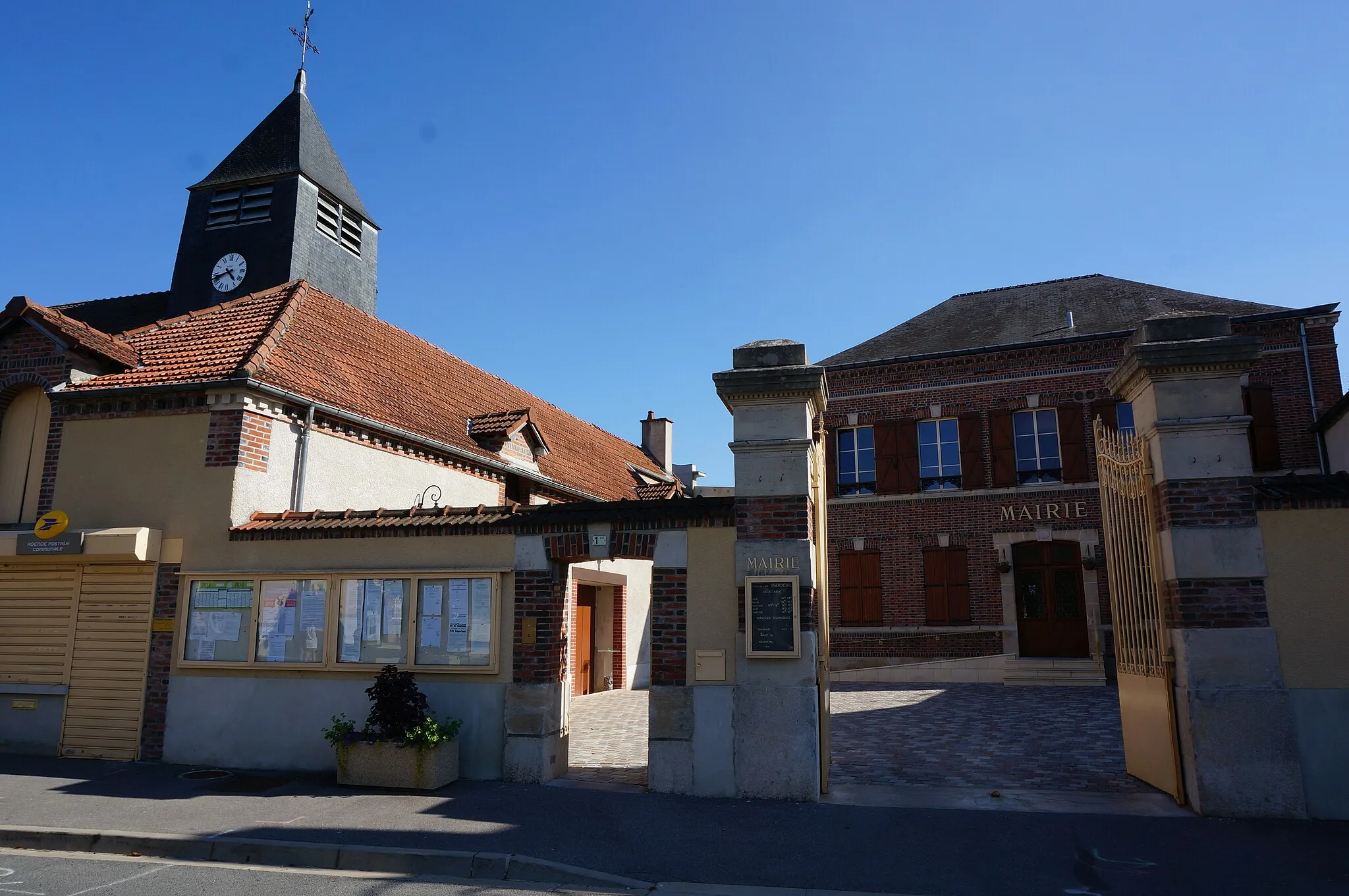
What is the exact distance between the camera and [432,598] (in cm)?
883

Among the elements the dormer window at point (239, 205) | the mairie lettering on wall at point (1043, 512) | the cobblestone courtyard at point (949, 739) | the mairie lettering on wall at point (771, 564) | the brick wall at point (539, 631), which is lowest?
the cobblestone courtyard at point (949, 739)

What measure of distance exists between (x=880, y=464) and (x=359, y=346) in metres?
12.2

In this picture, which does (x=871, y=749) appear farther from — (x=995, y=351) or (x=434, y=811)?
(x=995, y=351)

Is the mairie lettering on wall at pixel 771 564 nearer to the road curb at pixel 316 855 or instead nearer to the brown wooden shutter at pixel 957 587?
the road curb at pixel 316 855

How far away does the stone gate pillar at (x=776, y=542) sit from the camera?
24.8 feet

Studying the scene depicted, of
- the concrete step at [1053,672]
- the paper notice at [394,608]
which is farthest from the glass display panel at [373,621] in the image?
the concrete step at [1053,672]

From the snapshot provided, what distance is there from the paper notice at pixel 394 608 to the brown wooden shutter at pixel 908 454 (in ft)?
47.2

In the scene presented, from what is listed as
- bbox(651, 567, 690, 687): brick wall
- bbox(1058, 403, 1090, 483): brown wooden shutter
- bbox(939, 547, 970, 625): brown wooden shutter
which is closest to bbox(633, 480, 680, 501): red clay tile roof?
bbox(939, 547, 970, 625): brown wooden shutter

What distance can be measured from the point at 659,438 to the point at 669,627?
22.5 metres

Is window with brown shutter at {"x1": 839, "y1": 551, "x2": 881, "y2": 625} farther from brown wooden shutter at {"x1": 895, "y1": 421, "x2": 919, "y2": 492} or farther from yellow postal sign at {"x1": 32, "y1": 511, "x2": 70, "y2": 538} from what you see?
yellow postal sign at {"x1": 32, "y1": 511, "x2": 70, "y2": 538}

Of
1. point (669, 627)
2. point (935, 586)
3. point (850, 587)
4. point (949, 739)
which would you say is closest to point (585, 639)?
point (850, 587)

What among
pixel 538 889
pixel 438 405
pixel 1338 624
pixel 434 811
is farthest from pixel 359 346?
pixel 1338 624

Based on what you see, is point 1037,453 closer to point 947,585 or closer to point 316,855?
point 947,585

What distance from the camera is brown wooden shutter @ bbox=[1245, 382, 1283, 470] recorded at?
727 inches
